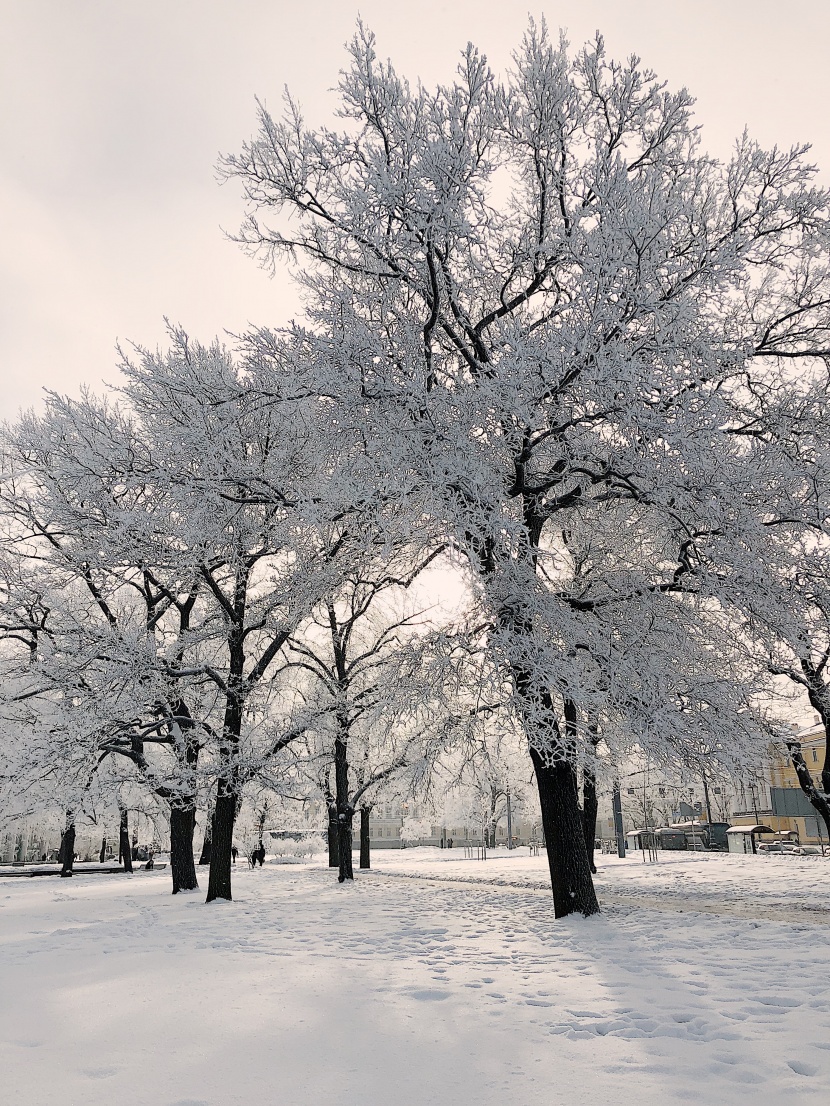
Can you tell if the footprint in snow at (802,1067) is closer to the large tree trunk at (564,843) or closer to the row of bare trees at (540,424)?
the row of bare trees at (540,424)

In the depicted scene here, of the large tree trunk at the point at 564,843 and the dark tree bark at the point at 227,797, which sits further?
the dark tree bark at the point at 227,797

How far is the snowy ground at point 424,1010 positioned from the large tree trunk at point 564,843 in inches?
17.7

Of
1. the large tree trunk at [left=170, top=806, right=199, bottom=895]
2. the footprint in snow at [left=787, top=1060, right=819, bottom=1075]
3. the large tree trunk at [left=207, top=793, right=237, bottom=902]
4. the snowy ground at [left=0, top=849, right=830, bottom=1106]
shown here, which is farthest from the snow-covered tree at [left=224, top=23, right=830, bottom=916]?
the large tree trunk at [left=170, top=806, right=199, bottom=895]

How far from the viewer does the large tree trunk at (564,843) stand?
442 inches

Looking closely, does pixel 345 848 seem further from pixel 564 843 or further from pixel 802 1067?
pixel 802 1067

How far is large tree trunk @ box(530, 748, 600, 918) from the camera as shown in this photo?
1123 centimetres

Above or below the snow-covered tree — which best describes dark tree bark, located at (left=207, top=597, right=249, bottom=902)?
below

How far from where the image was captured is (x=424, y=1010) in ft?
19.4

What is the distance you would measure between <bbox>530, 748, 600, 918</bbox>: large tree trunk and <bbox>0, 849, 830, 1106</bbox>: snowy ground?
0.45m

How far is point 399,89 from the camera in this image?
9.65 m

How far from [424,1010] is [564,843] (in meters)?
5.75

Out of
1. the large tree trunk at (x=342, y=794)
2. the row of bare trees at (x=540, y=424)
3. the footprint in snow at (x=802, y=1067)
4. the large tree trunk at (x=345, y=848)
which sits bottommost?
the large tree trunk at (x=345, y=848)

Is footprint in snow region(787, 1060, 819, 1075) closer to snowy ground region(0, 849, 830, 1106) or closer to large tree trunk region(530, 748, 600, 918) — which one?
snowy ground region(0, 849, 830, 1106)

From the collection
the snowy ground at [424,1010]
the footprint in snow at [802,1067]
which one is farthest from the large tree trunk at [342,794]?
the footprint in snow at [802,1067]
